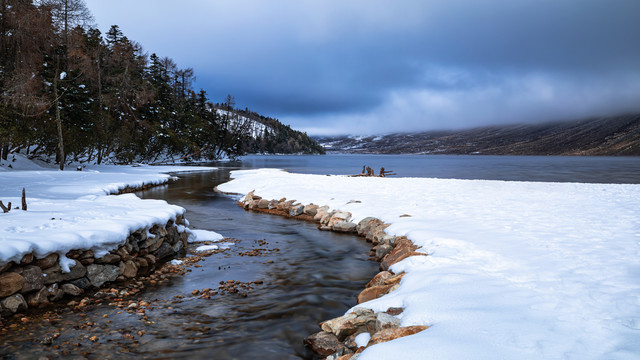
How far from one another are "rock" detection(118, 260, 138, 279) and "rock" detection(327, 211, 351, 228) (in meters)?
7.86

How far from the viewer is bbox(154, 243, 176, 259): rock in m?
9.32

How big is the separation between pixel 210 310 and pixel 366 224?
787 centimetres

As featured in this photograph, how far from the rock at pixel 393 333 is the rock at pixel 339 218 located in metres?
9.81

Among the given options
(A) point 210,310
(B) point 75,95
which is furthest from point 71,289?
(B) point 75,95

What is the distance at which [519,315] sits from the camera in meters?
4.29

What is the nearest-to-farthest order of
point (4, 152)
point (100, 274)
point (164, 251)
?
point (100, 274)
point (164, 251)
point (4, 152)

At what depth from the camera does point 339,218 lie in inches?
567

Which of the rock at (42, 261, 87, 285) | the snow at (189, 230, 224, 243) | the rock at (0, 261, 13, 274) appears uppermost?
the rock at (0, 261, 13, 274)

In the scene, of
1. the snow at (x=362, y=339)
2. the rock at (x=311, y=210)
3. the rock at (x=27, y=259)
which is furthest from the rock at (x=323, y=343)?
the rock at (x=311, y=210)

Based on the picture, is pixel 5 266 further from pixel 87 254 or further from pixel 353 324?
pixel 353 324

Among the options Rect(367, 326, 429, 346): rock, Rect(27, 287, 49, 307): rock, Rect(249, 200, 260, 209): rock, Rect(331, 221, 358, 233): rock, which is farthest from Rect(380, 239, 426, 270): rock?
Rect(249, 200, 260, 209): rock

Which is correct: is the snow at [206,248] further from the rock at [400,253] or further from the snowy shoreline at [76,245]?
the rock at [400,253]

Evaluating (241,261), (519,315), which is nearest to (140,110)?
(241,261)

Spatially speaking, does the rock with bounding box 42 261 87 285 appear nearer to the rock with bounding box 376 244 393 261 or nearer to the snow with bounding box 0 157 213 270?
the snow with bounding box 0 157 213 270
